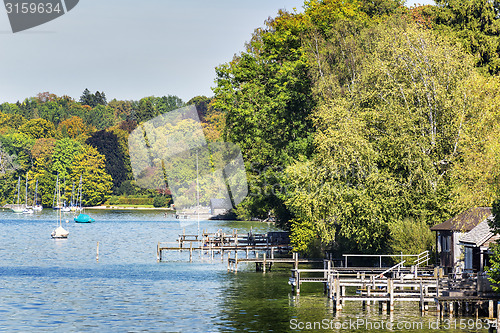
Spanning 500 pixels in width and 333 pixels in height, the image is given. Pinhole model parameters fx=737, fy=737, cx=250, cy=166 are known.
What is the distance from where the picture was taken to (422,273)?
158 ft

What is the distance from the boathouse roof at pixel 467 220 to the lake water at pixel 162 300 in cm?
599

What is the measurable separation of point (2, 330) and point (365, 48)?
136 feet

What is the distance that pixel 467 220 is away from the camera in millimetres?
45875

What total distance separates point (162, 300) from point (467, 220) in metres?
20.3

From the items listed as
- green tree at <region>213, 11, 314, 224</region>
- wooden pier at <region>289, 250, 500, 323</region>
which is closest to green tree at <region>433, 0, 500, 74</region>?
green tree at <region>213, 11, 314, 224</region>

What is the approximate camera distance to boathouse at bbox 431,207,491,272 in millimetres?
45125

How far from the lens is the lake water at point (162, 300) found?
39281mm

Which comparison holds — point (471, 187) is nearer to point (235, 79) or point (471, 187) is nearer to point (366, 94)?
point (366, 94)

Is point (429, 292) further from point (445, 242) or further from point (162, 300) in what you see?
point (162, 300)

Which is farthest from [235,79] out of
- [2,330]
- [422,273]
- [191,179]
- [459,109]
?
[191,179]

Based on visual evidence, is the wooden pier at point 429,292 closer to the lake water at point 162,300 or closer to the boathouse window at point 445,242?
the lake water at point 162,300

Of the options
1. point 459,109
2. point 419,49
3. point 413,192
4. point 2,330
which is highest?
point 419,49

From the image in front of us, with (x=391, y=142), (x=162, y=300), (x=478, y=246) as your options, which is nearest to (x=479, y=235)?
(x=478, y=246)

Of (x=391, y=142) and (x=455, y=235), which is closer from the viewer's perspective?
(x=455, y=235)
